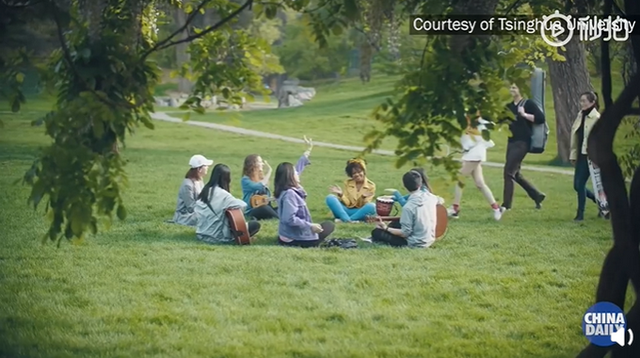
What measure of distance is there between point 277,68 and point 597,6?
197 cm

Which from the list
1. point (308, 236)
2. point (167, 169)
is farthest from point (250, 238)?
point (167, 169)

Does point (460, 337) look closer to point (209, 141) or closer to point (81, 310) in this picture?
point (81, 310)

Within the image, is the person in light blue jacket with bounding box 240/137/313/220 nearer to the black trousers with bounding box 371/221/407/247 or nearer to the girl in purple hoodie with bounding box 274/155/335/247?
the girl in purple hoodie with bounding box 274/155/335/247

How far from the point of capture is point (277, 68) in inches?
201

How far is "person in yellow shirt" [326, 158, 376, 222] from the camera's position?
10.7 m

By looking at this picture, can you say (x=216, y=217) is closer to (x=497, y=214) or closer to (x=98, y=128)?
(x=497, y=214)

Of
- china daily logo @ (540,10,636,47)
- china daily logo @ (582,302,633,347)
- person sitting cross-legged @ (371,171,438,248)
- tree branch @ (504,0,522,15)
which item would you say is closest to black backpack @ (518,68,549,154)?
person sitting cross-legged @ (371,171,438,248)

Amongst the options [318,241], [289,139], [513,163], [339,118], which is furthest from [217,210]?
[339,118]

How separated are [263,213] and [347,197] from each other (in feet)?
2.85

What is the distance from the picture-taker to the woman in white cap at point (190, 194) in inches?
406

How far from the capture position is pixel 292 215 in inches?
356

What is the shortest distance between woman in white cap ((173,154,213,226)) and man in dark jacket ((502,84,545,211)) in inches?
118

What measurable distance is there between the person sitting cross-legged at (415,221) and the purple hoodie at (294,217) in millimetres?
670

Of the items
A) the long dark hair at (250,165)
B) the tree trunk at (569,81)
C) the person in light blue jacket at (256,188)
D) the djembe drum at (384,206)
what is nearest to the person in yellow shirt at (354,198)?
the djembe drum at (384,206)
